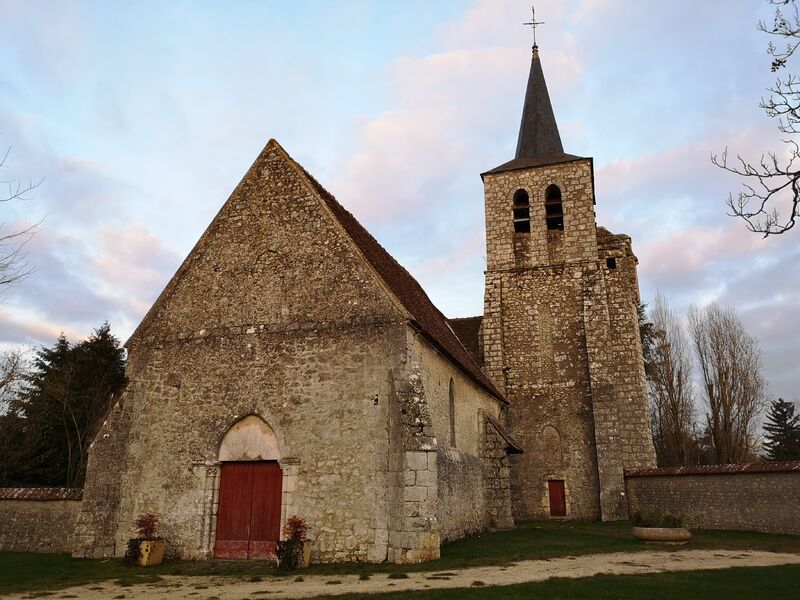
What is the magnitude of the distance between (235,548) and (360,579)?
12.9ft

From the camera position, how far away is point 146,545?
1170 cm

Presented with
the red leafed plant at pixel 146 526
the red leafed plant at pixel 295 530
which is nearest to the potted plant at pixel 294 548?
the red leafed plant at pixel 295 530

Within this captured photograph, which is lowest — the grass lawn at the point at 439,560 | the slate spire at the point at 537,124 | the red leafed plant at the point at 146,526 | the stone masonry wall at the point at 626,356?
the grass lawn at the point at 439,560

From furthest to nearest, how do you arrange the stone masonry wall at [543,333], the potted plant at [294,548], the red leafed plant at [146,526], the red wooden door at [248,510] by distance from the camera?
1. the stone masonry wall at [543,333]
2. the red wooden door at [248,510]
3. the red leafed plant at [146,526]
4. the potted plant at [294,548]

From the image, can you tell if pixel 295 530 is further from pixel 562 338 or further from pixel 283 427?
pixel 562 338

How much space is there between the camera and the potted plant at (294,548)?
424 inches

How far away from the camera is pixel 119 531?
12812 millimetres

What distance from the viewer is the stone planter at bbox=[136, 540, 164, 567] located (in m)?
11.6

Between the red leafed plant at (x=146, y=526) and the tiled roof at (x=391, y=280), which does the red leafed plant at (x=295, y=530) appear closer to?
the red leafed plant at (x=146, y=526)

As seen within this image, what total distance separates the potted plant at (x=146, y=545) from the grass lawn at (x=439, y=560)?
0.26 metres

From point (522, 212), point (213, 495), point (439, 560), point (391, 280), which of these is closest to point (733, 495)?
point (439, 560)

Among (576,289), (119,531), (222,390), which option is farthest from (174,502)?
(576,289)

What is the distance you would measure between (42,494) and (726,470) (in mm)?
18427

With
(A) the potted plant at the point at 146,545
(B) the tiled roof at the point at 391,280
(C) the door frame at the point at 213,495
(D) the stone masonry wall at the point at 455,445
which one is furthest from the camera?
(D) the stone masonry wall at the point at 455,445
